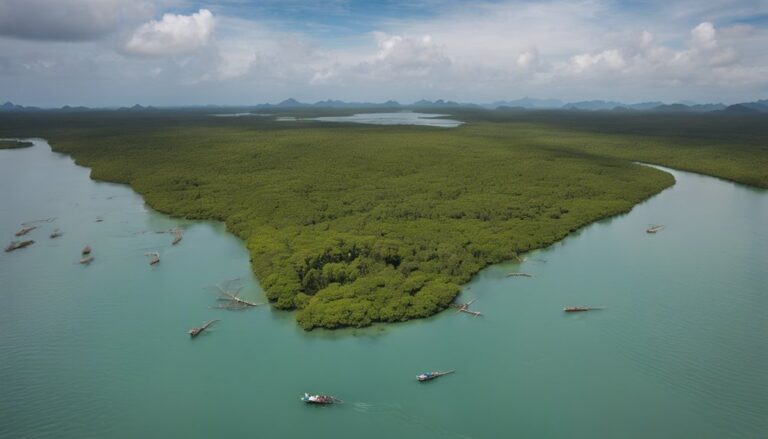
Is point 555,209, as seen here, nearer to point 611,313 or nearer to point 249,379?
point 611,313

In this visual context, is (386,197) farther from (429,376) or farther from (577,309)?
(429,376)

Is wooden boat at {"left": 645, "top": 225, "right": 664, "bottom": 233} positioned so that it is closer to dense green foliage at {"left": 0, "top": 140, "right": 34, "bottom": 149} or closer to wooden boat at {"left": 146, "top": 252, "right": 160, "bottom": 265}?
wooden boat at {"left": 146, "top": 252, "right": 160, "bottom": 265}

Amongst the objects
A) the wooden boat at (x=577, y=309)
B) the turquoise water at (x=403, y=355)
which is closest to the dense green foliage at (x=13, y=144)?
the turquoise water at (x=403, y=355)

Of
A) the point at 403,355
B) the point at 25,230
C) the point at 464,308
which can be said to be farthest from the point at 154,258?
the point at 464,308

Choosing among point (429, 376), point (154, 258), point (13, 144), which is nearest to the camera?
point (429, 376)

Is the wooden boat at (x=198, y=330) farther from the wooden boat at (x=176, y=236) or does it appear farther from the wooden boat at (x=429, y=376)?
the wooden boat at (x=176, y=236)

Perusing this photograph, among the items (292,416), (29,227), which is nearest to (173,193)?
(29,227)
